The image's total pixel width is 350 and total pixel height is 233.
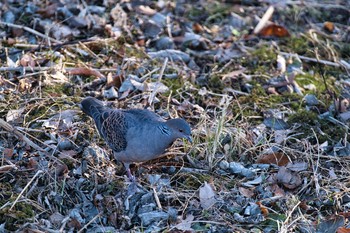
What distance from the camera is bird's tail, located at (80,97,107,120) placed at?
522 centimetres

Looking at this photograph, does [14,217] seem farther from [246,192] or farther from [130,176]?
[246,192]

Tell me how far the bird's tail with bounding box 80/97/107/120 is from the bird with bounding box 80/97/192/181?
0.04m

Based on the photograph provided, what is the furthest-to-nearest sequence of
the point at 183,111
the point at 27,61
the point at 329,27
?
the point at 329,27
the point at 27,61
the point at 183,111

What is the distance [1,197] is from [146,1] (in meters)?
3.64

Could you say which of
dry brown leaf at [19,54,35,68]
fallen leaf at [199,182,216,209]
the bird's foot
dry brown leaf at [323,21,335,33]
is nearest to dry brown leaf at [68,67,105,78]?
dry brown leaf at [19,54,35,68]

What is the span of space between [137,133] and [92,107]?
0.50 metres

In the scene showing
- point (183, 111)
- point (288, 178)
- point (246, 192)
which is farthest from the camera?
point (183, 111)

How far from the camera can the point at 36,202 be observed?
455 cm

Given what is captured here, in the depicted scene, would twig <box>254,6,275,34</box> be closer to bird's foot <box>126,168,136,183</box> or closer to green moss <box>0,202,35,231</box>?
bird's foot <box>126,168,136,183</box>

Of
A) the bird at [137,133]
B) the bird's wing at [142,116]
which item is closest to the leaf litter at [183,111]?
the bird at [137,133]

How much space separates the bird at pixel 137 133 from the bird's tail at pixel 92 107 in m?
0.04

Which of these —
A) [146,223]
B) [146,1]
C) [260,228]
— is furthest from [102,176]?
[146,1]

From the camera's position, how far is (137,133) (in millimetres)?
5012

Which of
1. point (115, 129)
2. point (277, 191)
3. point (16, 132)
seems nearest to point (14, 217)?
point (16, 132)
